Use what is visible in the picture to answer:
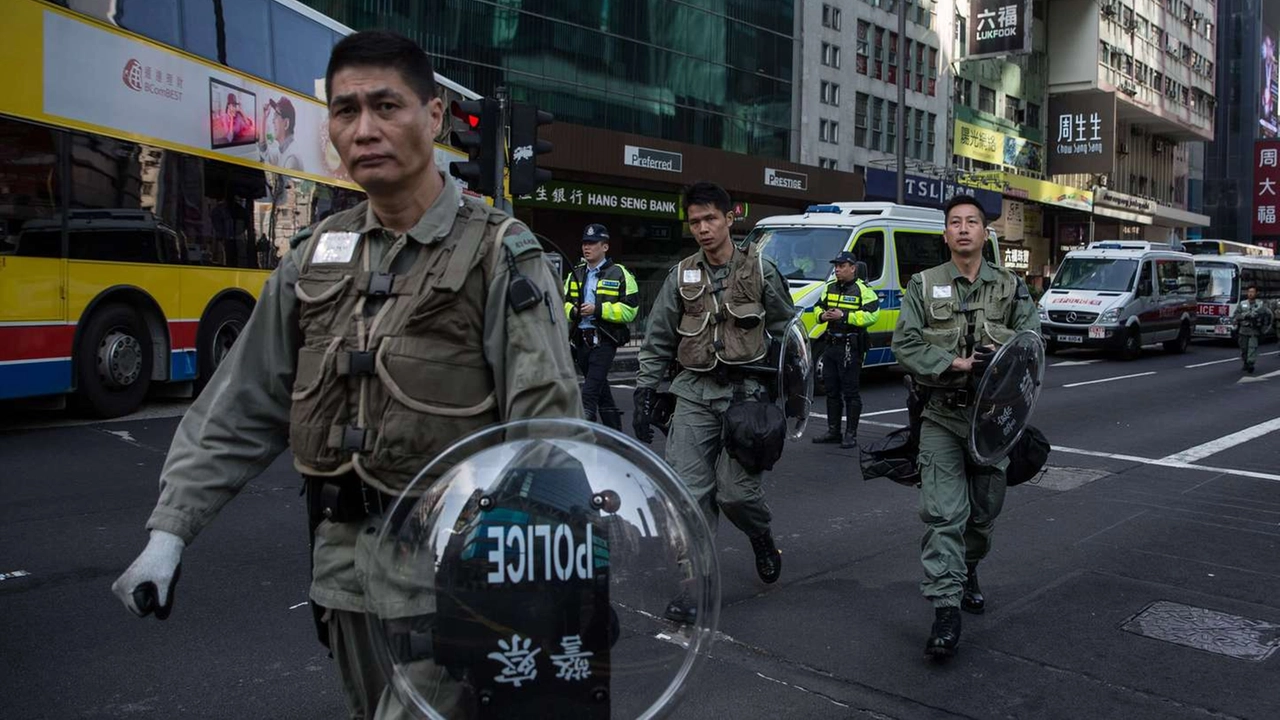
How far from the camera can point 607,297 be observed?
31.4ft

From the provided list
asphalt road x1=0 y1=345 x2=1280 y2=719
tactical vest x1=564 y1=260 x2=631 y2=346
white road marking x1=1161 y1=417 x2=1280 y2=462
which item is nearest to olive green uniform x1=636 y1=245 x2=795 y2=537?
asphalt road x1=0 y1=345 x2=1280 y2=719

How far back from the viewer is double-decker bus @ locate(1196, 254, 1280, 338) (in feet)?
94.5

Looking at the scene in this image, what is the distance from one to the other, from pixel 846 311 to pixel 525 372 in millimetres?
9361

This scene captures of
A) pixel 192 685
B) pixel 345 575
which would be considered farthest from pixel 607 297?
pixel 345 575

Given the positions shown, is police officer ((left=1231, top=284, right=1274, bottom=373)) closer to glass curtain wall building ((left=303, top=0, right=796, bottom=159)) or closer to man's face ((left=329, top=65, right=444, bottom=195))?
glass curtain wall building ((left=303, top=0, right=796, bottom=159))

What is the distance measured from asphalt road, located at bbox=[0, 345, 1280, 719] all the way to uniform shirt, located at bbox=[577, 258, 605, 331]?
207cm

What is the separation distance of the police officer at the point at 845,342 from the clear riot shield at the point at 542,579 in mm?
8863

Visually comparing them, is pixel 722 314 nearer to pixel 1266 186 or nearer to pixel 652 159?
pixel 652 159

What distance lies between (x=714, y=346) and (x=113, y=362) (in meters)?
7.95

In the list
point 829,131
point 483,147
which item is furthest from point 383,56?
point 829,131

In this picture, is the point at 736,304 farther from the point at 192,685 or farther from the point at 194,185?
the point at 194,185

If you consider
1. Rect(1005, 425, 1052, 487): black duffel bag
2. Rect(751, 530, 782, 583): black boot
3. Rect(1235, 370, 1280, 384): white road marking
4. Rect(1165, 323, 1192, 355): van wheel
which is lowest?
Rect(1235, 370, 1280, 384): white road marking

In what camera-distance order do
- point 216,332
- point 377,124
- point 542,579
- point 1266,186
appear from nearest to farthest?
point 542,579, point 377,124, point 216,332, point 1266,186

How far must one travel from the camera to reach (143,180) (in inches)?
455
